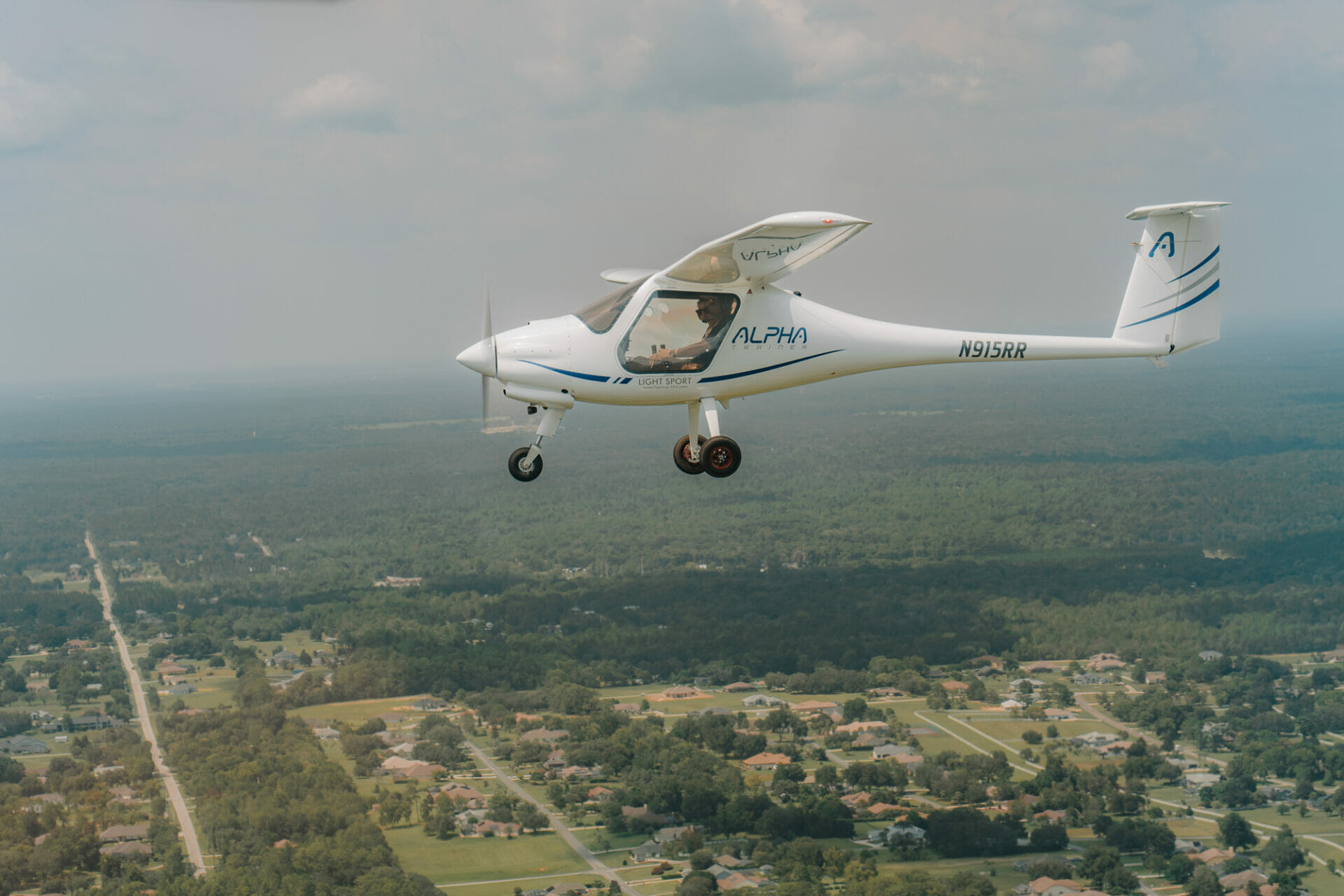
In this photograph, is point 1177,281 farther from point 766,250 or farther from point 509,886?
point 509,886

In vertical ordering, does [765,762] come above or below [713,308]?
below

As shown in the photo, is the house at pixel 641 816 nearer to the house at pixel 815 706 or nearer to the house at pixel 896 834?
the house at pixel 896 834

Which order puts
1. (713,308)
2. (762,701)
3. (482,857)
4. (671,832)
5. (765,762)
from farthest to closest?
(762,701)
(765,762)
(671,832)
(482,857)
(713,308)

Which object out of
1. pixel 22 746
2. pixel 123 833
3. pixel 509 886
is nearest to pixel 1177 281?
pixel 509 886

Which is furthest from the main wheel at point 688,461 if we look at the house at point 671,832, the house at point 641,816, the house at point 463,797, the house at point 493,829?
the house at point 641,816

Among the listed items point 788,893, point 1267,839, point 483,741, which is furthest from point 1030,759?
point 483,741

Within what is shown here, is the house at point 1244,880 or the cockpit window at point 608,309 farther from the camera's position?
the house at point 1244,880

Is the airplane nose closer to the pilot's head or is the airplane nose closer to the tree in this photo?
the pilot's head
